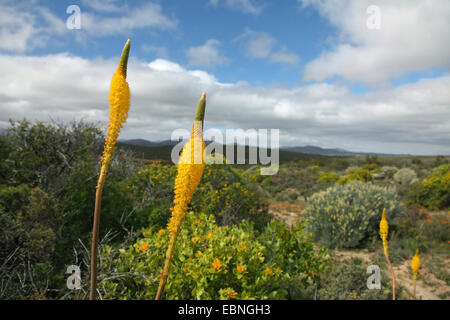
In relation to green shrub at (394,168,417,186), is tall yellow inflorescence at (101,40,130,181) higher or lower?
higher

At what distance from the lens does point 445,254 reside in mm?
7641

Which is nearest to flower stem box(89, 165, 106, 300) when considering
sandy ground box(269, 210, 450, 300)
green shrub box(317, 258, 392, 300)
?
sandy ground box(269, 210, 450, 300)

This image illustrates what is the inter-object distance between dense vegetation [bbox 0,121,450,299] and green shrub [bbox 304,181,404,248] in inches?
1.4

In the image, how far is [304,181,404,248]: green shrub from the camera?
814 centimetres

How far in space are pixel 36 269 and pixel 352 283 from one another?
551 cm

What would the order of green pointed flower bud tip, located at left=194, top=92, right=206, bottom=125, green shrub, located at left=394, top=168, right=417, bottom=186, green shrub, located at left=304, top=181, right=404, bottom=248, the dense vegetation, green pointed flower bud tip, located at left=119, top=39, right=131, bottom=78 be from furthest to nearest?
green shrub, located at left=394, top=168, right=417, bottom=186 < green shrub, located at left=304, top=181, right=404, bottom=248 < the dense vegetation < green pointed flower bud tip, located at left=119, top=39, right=131, bottom=78 < green pointed flower bud tip, located at left=194, top=92, right=206, bottom=125

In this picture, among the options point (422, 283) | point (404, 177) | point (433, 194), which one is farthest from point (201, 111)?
point (404, 177)

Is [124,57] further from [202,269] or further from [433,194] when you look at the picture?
[433,194]

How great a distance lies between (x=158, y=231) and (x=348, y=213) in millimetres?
6600

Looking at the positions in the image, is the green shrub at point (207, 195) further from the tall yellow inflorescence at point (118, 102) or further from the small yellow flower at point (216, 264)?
the tall yellow inflorescence at point (118, 102)

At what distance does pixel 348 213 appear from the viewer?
8.34 metres

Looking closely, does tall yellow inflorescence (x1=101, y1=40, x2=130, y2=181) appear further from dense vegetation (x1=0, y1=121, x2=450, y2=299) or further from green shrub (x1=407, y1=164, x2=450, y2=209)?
green shrub (x1=407, y1=164, x2=450, y2=209)

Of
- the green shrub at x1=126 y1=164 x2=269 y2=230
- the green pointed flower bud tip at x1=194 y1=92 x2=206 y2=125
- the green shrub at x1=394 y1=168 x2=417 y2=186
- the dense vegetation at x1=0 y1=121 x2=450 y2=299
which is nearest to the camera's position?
the green pointed flower bud tip at x1=194 y1=92 x2=206 y2=125

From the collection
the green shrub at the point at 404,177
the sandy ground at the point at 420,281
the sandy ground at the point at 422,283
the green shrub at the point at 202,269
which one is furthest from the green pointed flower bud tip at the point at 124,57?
the green shrub at the point at 404,177
